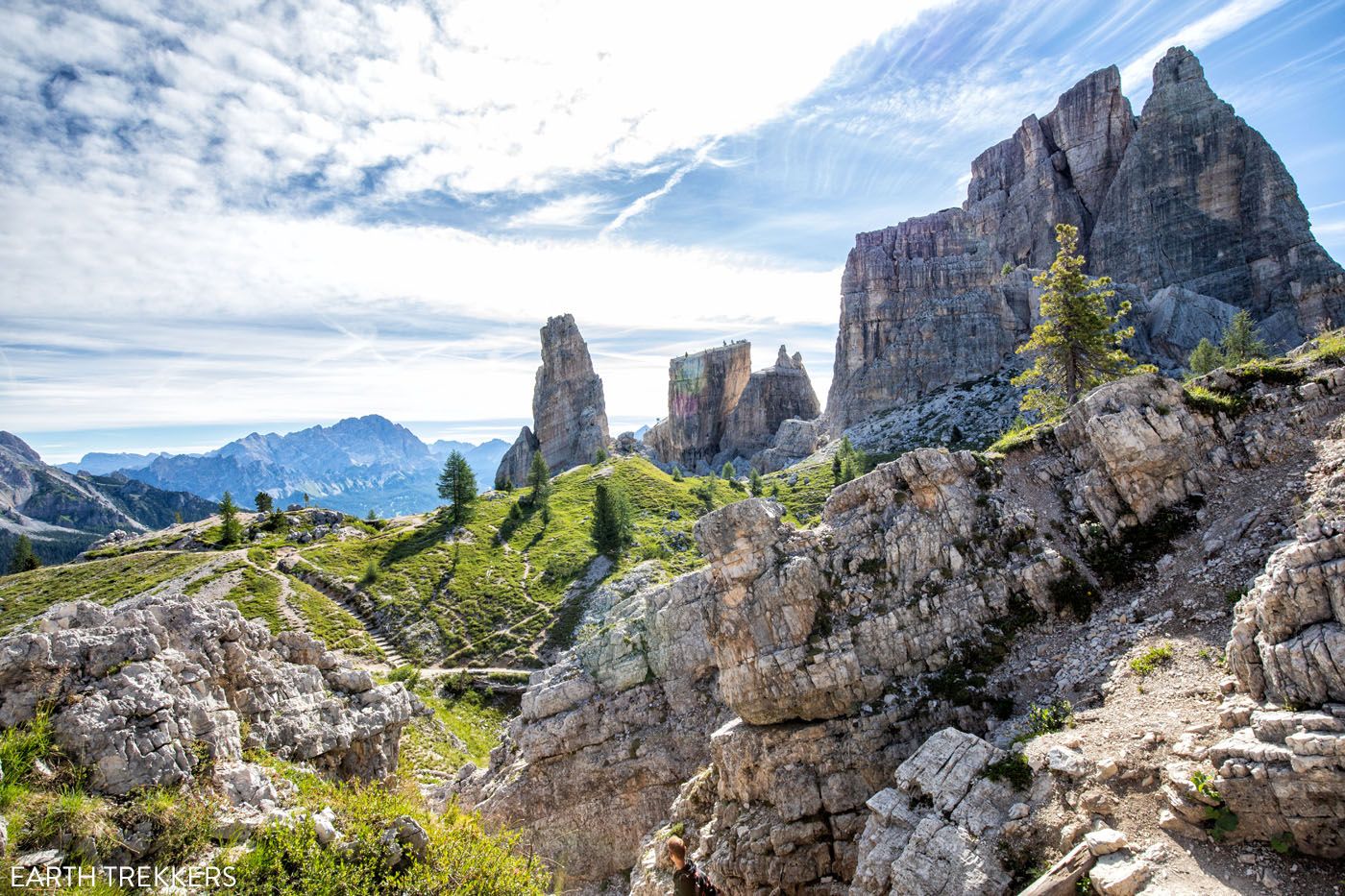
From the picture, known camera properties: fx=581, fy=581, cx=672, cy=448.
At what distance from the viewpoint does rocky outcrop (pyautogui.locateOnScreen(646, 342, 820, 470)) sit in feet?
609

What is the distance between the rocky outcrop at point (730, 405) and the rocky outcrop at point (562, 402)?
31.5 meters

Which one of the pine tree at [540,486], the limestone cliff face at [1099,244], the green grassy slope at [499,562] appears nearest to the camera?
the green grassy slope at [499,562]

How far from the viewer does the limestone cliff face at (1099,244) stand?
122 m

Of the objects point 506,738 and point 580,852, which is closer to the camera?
point 580,852

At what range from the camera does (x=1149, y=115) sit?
140 m

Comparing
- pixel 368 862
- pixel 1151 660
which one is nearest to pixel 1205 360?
pixel 1151 660

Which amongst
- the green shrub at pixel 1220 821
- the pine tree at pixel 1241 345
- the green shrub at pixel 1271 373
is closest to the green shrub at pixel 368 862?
the green shrub at pixel 1220 821

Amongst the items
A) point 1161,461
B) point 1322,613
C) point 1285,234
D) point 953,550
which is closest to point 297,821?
point 953,550

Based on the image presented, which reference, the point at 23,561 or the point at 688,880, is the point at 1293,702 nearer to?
the point at 688,880

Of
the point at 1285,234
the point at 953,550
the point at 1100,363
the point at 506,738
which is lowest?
the point at 506,738

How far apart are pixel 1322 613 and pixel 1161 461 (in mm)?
11279

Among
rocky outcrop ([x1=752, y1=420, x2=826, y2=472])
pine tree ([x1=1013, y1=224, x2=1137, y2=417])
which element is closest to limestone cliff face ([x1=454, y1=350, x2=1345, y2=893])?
pine tree ([x1=1013, y1=224, x2=1137, y2=417])

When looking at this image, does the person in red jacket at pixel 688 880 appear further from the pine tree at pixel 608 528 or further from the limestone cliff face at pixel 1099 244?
the limestone cliff face at pixel 1099 244

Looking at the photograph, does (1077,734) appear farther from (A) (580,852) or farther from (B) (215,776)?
(A) (580,852)
